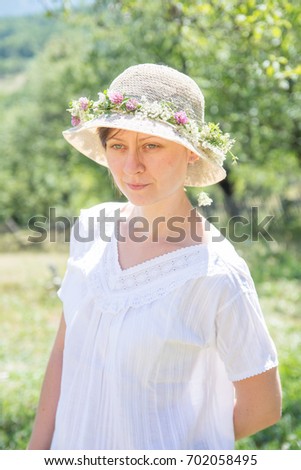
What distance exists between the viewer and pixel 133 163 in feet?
5.13

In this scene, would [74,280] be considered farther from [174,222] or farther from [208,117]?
[208,117]

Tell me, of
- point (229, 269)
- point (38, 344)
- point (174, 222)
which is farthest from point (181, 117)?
point (38, 344)

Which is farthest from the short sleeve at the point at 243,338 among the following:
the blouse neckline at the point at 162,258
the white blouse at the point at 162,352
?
the blouse neckline at the point at 162,258

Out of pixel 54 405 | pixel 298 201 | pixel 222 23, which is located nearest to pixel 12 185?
pixel 298 201

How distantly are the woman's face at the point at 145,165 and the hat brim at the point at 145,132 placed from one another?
0.11 ft

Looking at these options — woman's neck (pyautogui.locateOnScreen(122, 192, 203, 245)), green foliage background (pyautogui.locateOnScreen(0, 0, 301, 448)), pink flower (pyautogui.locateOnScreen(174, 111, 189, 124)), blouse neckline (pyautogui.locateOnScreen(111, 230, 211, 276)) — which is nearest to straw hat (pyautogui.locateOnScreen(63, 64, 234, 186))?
pink flower (pyautogui.locateOnScreen(174, 111, 189, 124))

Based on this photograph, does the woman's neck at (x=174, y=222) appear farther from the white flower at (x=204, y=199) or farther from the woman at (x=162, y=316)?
the white flower at (x=204, y=199)

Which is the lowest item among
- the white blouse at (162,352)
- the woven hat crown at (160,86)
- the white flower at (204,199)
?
the white blouse at (162,352)

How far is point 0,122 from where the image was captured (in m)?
30.2

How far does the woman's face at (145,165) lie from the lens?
158cm

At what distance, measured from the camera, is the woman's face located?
1.58m

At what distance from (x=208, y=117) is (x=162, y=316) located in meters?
8.22

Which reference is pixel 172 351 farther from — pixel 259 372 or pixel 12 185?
pixel 12 185

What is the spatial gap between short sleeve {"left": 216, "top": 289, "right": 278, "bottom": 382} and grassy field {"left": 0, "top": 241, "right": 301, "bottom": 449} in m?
2.20
